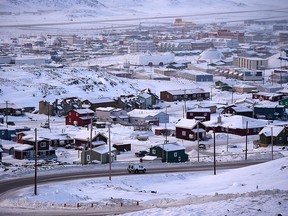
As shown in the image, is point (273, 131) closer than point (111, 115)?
Yes

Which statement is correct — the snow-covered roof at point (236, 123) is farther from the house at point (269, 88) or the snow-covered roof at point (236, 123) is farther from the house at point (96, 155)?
the house at point (269, 88)

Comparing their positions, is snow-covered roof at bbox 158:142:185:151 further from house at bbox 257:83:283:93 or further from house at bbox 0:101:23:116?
house at bbox 257:83:283:93

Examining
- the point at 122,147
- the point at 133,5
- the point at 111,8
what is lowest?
the point at 122,147

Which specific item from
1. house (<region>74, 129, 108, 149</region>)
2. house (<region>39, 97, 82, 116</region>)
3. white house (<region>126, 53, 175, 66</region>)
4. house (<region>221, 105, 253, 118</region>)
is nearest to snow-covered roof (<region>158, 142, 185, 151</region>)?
house (<region>74, 129, 108, 149</region>)

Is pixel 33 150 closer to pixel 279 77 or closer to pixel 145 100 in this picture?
pixel 145 100

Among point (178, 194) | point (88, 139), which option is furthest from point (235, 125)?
point (178, 194)

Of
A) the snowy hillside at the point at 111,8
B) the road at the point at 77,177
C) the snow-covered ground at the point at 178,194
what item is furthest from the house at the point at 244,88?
the snowy hillside at the point at 111,8
